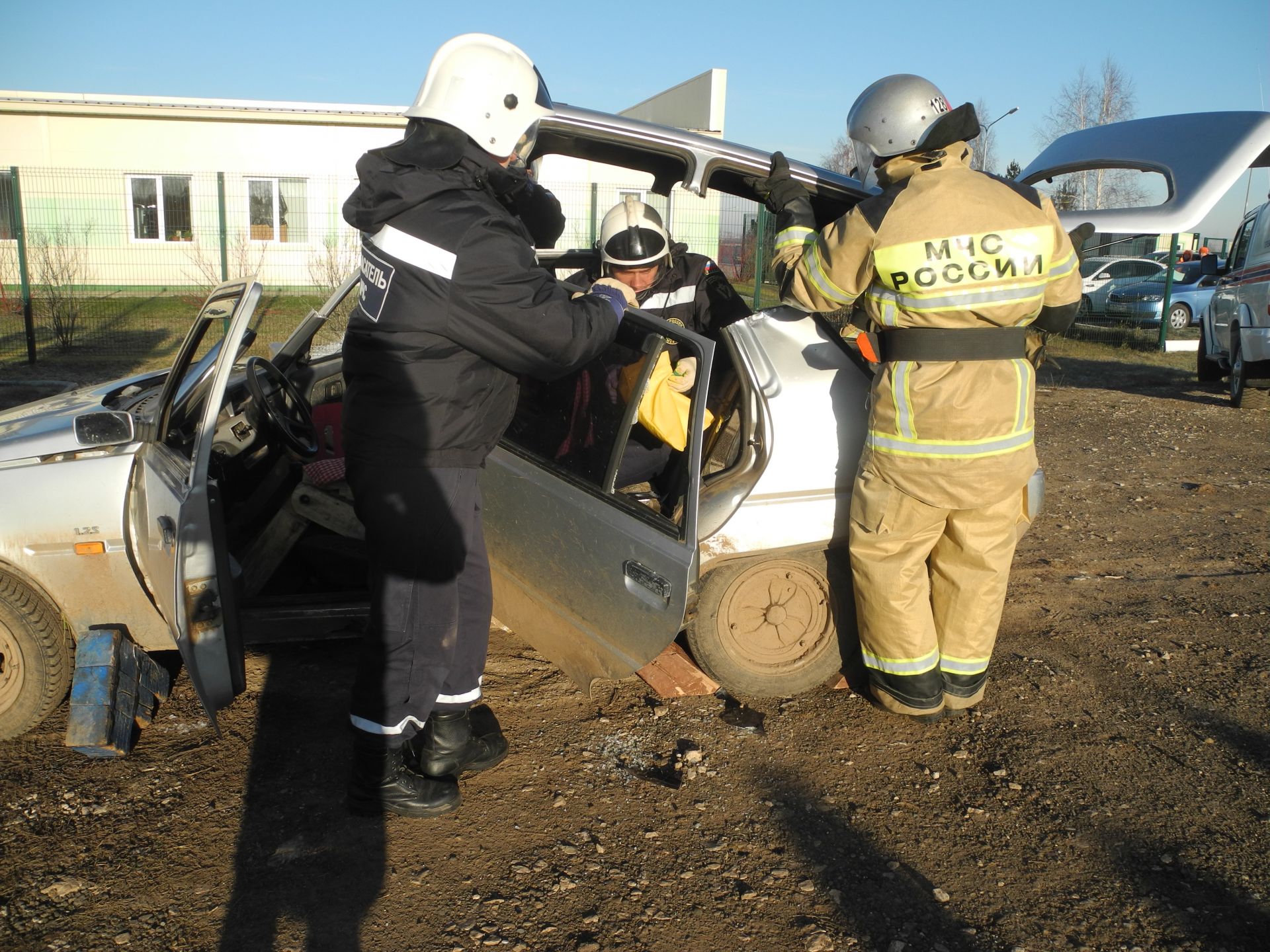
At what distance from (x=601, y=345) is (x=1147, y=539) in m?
4.06

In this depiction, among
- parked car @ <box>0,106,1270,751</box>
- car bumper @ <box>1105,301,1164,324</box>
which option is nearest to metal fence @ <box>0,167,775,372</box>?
car bumper @ <box>1105,301,1164,324</box>

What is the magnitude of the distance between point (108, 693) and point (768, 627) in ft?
7.23

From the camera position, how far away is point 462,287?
2559 millimetres

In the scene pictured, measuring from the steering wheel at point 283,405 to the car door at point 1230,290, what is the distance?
9663mm

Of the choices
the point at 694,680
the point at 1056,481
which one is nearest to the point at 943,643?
the point at 694,680

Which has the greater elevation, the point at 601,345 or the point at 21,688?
the point at 601,345

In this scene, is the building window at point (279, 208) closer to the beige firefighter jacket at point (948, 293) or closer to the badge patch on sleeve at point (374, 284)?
the badge patch on sleeve at point (374, 284)

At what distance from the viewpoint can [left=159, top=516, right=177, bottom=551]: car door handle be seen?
3008mm

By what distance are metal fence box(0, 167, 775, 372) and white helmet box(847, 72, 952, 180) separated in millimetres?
8346

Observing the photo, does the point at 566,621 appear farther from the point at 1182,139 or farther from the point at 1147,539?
the point at 1147,539

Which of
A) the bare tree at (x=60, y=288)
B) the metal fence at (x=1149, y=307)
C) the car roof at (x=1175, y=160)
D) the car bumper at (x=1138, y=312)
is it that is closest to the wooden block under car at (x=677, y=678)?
the car roof at (x=1175, y=160)

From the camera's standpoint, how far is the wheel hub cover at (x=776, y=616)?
11.5ft

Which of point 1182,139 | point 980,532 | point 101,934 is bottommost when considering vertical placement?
point 101,934

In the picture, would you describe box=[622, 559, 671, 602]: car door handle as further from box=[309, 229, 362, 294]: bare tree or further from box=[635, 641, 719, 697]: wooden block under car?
box=[309, 229, 362, 294]: bare tree
